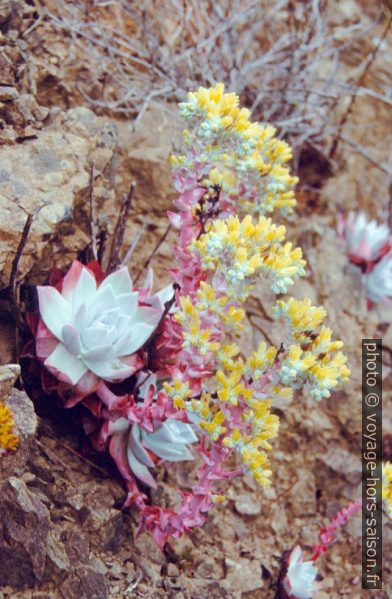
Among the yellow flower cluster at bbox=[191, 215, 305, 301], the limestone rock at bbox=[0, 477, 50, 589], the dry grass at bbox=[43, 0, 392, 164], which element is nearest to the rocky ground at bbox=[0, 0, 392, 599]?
the limestone rock at bbox=[0, 477, 50, 589]

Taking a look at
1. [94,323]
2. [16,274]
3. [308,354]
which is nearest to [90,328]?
[94,323]

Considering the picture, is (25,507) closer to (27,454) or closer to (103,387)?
(27,454)

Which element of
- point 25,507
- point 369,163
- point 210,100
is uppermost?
point 210,100

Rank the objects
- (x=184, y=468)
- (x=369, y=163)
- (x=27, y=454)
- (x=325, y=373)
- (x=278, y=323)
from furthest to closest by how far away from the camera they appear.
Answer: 1. (x=369, y=163)
2. (x=278, y=323)
3. (x=184, y=468)
4. (x=27, y=454)
5. (x=325, y=373)

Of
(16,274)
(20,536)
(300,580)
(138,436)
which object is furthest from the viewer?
(300,580)

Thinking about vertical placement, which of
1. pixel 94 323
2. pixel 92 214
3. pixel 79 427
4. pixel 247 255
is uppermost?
pixel 247 255

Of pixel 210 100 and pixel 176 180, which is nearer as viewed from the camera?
pixel 210 100

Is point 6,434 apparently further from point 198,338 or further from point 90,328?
point 198,338

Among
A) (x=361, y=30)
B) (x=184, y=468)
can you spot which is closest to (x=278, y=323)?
(x=184, y=468)
